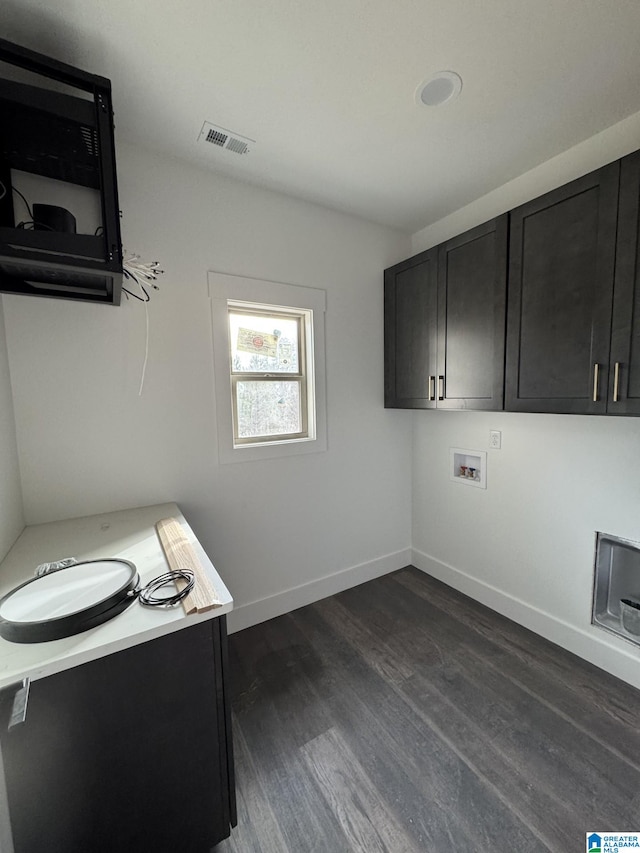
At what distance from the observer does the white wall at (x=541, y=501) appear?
5.41 feet

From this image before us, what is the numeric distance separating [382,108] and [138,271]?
1.30 meters

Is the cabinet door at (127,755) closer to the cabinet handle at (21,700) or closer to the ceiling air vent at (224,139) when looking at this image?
the cabinet handle at (21,700)

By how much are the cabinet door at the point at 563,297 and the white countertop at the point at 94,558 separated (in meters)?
1.61

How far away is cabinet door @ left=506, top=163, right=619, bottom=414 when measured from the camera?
1372mm

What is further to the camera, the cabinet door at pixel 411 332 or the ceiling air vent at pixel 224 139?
the cabinet door at pixel 411 332

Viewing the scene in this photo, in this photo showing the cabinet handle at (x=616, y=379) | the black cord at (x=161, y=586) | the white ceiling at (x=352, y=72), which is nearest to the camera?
the black cord at (x=161, y=586)

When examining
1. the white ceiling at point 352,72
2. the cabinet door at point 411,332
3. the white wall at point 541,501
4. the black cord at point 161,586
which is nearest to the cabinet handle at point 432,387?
the cabinet door at point 411,332

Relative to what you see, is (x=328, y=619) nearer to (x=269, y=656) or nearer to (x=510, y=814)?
(x=269, y=656)

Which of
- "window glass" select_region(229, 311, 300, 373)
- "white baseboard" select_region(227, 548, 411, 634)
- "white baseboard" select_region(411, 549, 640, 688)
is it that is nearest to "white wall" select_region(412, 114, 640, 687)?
"white baseboard" select_region(411, 549, 640, 688)

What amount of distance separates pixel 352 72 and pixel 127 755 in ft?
7.57

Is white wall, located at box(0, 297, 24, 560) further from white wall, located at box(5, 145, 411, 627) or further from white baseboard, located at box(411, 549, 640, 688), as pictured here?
white baseboard, located at box(411, 549, 640, 688)

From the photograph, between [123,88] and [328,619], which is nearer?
[123,88]

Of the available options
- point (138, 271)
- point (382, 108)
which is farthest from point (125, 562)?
point (382, 108)

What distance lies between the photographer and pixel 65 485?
156 centimetres
